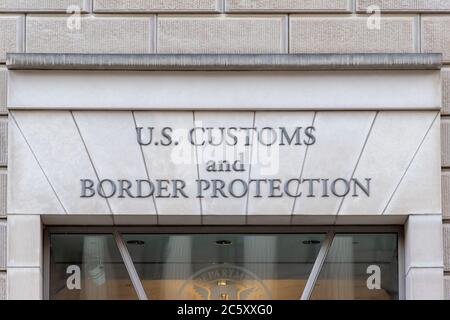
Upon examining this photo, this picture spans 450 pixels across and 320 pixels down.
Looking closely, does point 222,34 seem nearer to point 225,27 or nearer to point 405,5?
point 225,27

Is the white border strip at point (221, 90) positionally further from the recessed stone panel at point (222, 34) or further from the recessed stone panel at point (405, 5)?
the recessed stone panel at point (405, 5)

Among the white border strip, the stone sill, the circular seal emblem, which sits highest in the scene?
the stone sill

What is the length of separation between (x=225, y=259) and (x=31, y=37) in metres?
3.23

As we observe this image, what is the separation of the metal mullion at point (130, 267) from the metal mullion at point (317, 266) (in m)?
1.76

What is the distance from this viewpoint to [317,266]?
48.7 ft

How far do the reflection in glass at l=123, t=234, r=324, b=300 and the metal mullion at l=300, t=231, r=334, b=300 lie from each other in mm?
55

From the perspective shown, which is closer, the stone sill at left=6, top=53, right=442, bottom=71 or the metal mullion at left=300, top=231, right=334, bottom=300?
→ the stone sill at left=6, top=53, right=442, bottom=71

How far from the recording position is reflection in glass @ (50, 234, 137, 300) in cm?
1483

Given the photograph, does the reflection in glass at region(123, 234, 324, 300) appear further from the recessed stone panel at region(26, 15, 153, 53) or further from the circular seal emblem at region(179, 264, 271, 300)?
the recessed stone panel at region(26, 15, 153, 53)

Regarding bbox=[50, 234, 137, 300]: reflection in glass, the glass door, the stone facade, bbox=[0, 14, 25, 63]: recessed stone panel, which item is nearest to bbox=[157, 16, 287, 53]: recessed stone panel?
the stone facade

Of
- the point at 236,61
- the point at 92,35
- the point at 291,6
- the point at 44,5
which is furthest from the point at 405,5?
the point at 44,5

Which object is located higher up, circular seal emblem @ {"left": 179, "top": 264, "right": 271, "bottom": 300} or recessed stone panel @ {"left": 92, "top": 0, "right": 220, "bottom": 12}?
recessed stone panel @ {"left": 92, "top": 0, "right": 220, "bottom": 12}
